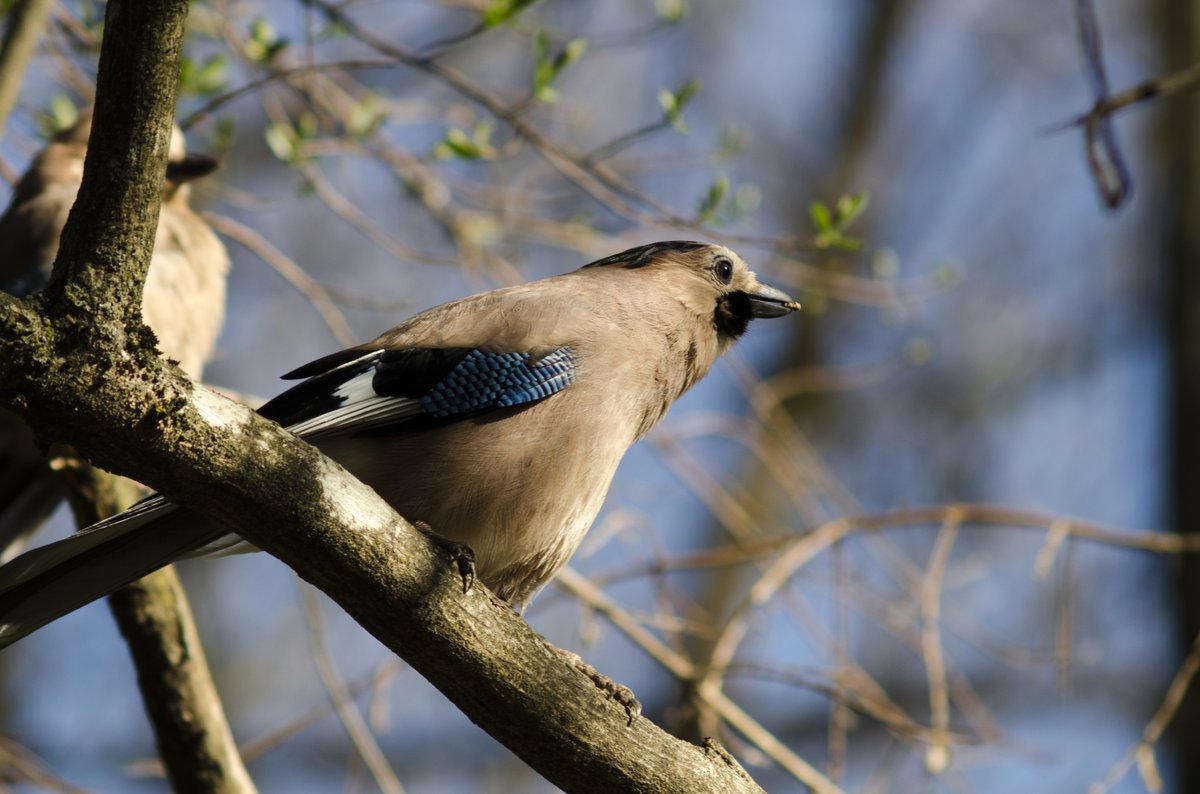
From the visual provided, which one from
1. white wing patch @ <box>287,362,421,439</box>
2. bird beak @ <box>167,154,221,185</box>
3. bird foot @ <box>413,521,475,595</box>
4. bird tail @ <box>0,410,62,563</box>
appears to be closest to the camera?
bird foot @ <box>413,521,475,595</box>

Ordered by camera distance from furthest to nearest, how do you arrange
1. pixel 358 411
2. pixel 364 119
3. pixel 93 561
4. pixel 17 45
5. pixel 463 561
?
1. pixel 364 119
2. pixel 17 45
3. pixel 358 411
4. pixel 93 561
5. pixel 463 561

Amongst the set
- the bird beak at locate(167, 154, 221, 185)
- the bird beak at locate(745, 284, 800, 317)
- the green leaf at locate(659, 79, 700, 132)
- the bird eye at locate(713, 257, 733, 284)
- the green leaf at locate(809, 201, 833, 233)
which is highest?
the bird beak at locate(167, 154, 221, 185)

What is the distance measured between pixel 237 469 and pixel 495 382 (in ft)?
4.23

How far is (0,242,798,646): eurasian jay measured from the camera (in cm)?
354

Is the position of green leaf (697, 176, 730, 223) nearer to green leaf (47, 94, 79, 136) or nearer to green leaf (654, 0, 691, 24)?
green leaf (654, 0, 691, 24)

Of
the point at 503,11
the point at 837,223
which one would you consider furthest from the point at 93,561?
the point at 837,223

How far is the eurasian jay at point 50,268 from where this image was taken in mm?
5121

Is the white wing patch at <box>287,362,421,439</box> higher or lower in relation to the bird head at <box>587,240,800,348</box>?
lower

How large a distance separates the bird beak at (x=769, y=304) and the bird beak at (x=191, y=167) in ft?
8.36

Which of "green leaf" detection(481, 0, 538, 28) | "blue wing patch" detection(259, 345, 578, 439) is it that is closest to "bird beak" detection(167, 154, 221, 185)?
"green leaf" detection(481, 0, 538, 28)

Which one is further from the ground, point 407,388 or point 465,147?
point 465,147

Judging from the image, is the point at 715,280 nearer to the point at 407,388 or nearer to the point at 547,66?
the point at 547,66

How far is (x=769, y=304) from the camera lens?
183 inches

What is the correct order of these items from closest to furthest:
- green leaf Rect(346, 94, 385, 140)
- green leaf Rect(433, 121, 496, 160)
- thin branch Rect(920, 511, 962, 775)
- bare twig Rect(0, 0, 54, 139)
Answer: bare twig Rect(0, 0, 54, 139) → thin branch Rect(920, 511, 962, 775) → green leaf Rect(433, 121, 496, 160) → green leaf Rect(346, 94, 385, 140)
